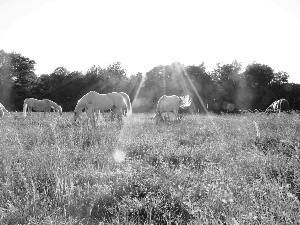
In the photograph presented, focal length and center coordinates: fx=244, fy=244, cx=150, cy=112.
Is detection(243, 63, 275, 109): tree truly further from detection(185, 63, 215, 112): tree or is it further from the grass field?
the grass field

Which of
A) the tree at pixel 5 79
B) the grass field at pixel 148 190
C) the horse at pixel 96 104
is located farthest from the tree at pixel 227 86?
the grass field at pixel 148 190

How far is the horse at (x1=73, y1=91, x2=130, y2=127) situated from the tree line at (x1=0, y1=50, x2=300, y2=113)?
28.3 meters

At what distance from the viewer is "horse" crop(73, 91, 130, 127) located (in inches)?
483

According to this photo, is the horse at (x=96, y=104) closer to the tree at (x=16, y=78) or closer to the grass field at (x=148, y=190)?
the grass field at (x=148, y=190)

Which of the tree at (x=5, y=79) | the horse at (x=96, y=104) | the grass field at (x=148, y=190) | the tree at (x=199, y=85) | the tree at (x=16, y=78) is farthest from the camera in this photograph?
the tree at (x=199, y=85)

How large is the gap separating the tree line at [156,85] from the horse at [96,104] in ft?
92.8

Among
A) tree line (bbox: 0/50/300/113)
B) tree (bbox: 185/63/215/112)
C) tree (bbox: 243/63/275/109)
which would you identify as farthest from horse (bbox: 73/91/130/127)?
tree (bbox: 243/63/275/109)

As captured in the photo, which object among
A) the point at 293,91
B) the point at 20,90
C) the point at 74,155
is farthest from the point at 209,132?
the point at 293,91

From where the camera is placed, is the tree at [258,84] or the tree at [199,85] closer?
the tree at [199,85]

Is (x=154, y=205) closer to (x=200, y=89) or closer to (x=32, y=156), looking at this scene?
(x=32, y=156)

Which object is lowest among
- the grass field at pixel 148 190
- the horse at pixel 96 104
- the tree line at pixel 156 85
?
the grass field at pixel 148 190

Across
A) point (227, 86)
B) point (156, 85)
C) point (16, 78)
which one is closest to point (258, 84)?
point (227, 86)

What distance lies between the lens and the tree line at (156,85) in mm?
46844

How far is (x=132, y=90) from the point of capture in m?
47.7
